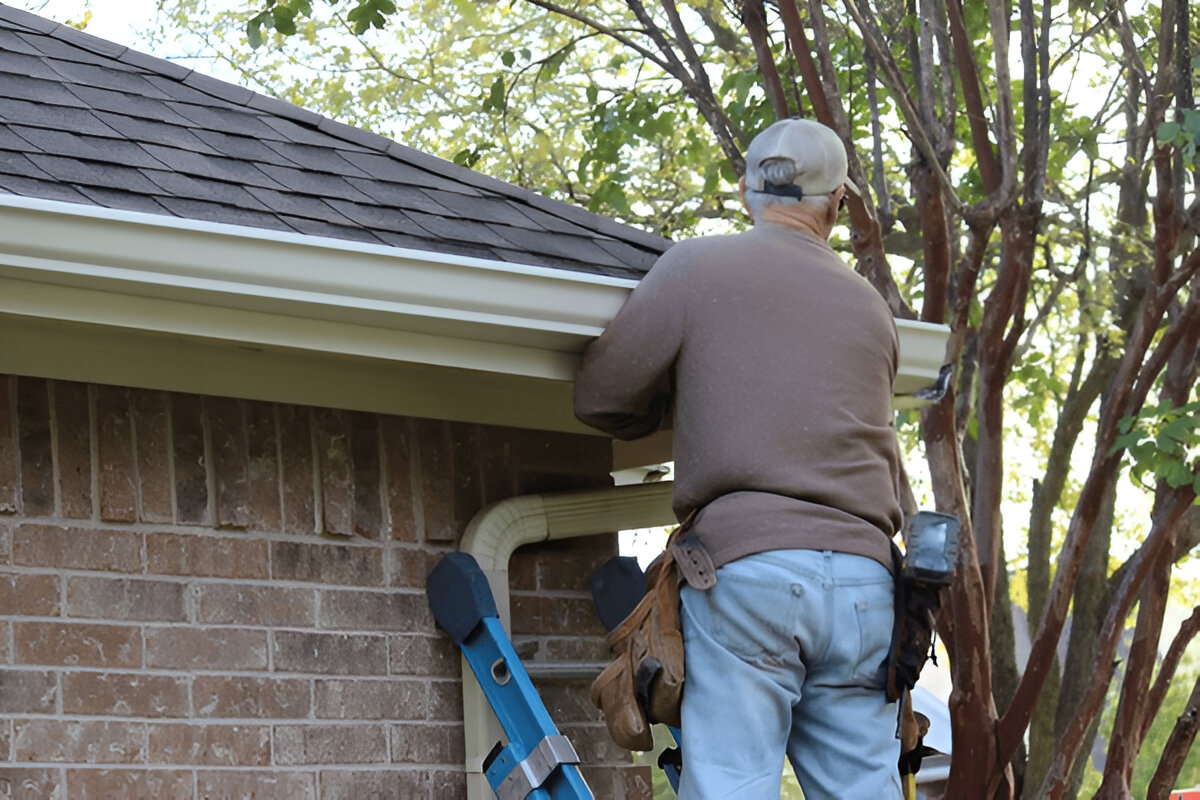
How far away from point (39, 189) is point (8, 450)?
586 millimetres

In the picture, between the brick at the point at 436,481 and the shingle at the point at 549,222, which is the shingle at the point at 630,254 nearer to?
the shingle at the point at 549,222

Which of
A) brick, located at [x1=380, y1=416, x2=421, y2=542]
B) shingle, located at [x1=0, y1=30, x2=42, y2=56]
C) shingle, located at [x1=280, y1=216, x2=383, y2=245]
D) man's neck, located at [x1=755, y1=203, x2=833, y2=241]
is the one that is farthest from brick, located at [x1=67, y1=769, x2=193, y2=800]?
shingle, located at [x1=0, y1=30, x2=42, y2=56]

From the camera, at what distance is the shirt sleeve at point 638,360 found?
11.3 feet

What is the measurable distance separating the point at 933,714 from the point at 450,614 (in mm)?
7738

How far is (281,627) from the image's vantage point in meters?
3.78

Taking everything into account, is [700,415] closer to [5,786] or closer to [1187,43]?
[5,786]

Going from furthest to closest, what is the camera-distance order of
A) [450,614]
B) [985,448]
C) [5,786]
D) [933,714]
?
[933,714] → [985,448] → [450,614] → [5,786]

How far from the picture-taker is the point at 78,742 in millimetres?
3451

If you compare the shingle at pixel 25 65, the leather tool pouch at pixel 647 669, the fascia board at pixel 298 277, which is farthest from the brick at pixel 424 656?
the shingle at pixel 25 65

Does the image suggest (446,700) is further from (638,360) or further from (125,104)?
(125,104)

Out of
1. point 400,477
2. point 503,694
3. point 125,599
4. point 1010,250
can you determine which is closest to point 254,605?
point 125,599

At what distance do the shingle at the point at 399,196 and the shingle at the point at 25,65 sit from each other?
0.81m

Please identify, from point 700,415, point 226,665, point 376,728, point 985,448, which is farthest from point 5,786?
point 985,448

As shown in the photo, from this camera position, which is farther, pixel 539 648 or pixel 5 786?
pixel 539 648
